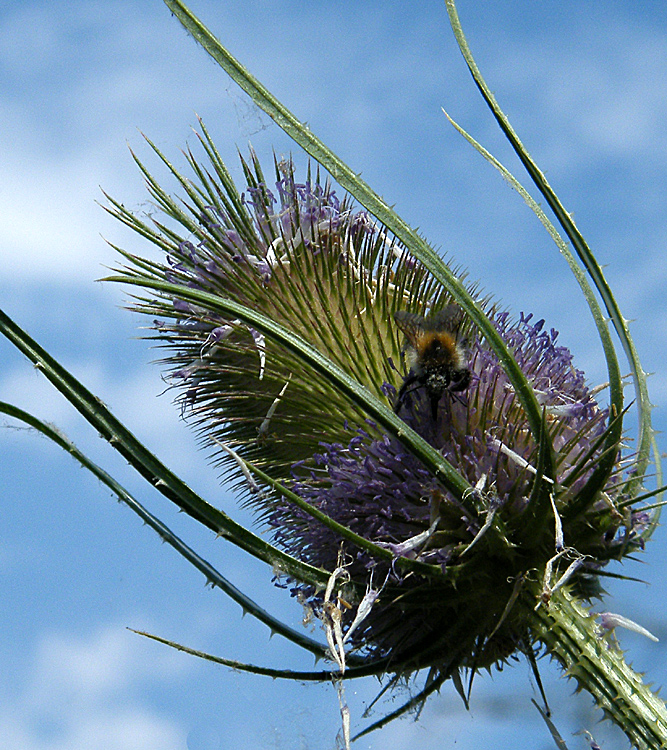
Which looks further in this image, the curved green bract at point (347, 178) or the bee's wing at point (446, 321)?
the bee's wing at point (446, 321)

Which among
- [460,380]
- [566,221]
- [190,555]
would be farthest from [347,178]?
[190,555]

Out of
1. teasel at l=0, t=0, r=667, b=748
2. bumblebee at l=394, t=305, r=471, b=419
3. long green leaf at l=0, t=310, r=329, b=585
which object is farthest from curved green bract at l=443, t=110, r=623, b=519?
long green leaf at l=0, t=310, r=329, b=585

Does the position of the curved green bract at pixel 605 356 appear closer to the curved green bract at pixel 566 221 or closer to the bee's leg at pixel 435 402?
the curved green bract at pixel 566 221

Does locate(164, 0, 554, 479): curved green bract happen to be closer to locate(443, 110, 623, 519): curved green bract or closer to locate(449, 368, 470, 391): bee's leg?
locate(443, 110, 623, 519): curved green bract

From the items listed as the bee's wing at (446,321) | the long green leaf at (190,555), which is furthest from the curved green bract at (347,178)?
the long green leaf at (190,555)

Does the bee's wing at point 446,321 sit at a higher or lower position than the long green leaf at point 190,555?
higher

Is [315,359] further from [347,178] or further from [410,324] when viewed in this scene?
[410,324]

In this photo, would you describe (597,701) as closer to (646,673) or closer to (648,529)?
(646,673)
